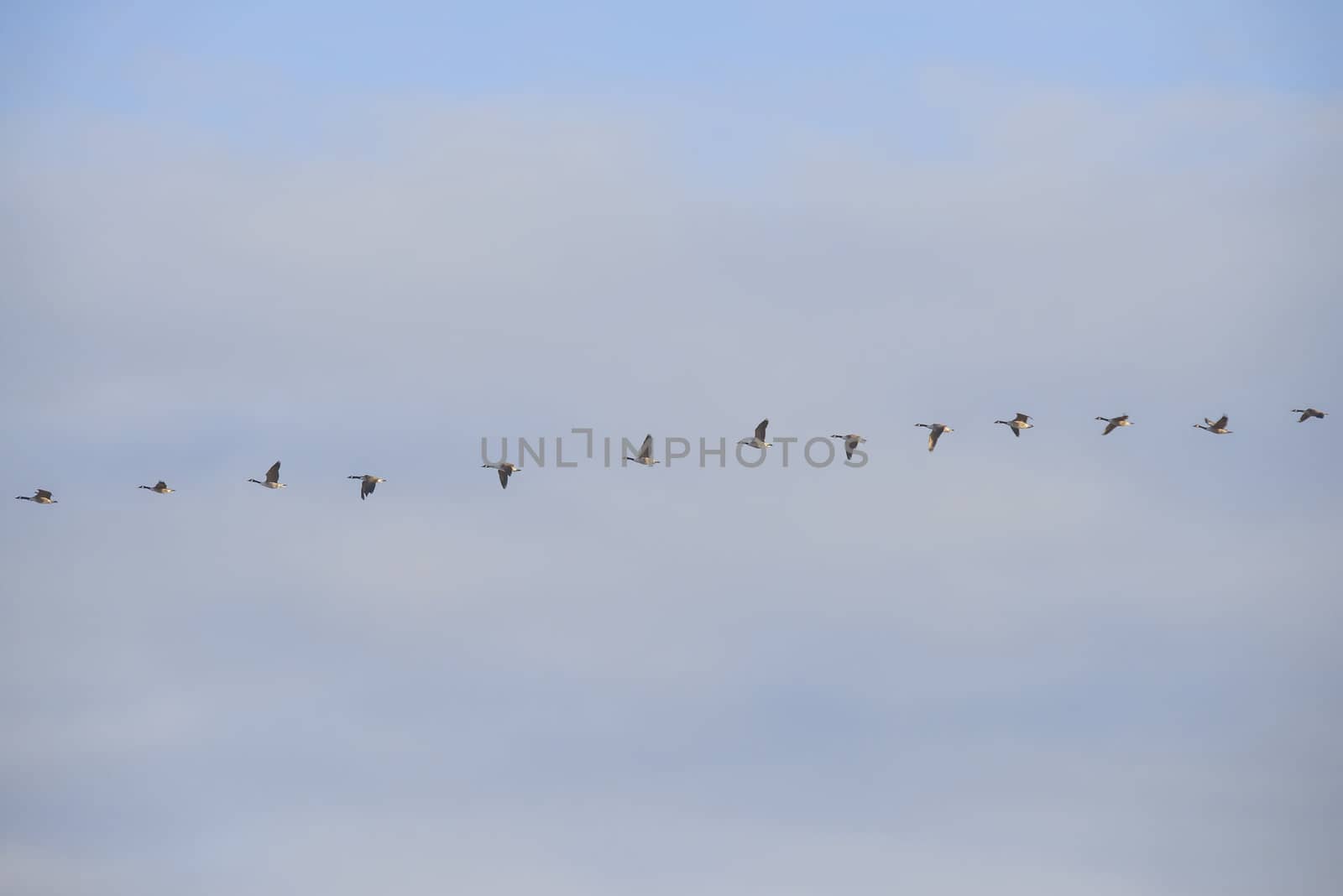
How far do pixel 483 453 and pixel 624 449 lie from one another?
6.99m

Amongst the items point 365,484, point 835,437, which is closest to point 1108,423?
point 835,437

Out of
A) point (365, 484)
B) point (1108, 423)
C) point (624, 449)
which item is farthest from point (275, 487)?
point (1108, 423)

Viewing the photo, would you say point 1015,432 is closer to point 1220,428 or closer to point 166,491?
point 1220,428

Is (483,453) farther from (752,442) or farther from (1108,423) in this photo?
(1108,423)

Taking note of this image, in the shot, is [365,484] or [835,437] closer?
[365,484]

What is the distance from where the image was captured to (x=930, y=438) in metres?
118

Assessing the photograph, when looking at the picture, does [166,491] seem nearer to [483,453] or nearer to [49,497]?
[49,497]

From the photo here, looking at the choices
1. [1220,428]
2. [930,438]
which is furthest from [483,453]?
[1220,428]

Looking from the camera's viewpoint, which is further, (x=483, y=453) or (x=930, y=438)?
(x=483, y=453)

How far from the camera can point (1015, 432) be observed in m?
121

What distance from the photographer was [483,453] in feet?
419

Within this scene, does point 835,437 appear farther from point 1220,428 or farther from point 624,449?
point 1220,428

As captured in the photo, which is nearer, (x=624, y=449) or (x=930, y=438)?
(x=930, y=438)

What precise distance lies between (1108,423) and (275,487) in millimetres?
38502
